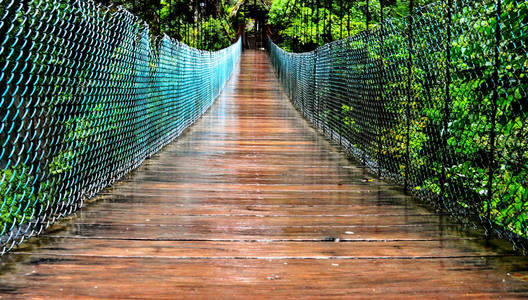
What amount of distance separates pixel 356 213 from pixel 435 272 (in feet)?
3.23

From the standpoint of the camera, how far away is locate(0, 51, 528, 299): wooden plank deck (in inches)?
73.9

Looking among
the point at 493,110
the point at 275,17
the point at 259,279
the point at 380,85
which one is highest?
the point at 275,17

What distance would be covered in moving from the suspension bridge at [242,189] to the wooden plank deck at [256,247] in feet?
0.04

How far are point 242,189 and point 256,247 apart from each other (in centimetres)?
130

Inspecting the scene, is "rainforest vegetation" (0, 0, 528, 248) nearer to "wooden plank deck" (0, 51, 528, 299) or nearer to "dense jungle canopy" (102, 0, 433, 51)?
"wooden plank deck" (0, 51, 528, 299)

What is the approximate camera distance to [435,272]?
2.05m

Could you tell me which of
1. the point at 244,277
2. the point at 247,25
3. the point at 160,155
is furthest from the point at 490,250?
the point at 247,25

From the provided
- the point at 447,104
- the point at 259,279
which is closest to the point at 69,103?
the point at 259,279

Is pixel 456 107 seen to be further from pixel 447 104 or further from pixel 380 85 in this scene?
pixel 380 85

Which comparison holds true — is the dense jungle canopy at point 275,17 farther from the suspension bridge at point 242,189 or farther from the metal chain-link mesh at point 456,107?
the suspension bridge at point 242,189

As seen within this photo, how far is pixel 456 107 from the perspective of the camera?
2.79 metres

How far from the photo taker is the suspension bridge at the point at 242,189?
199cm

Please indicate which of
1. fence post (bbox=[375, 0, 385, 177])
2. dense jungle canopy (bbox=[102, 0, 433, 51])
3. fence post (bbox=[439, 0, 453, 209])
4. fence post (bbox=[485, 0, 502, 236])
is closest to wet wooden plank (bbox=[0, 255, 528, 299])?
fence post (bbox=[485, 0, 502, 236])

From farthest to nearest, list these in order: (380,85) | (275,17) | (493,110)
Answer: (275,17), (380,85), (493,110)
